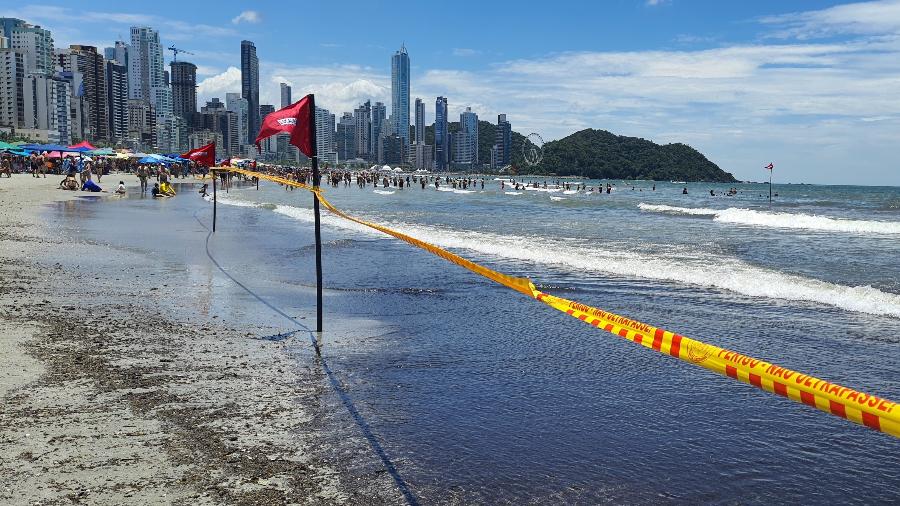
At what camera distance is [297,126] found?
8.31m

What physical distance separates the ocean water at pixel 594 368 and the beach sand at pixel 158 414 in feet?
1.87

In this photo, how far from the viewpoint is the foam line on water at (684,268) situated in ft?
40.6

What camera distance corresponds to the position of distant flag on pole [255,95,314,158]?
8.26 meters

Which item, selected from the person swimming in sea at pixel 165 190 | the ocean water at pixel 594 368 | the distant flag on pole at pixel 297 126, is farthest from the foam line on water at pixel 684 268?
the person swimming in sea at pixel 165 190

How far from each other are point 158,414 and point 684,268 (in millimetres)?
13384

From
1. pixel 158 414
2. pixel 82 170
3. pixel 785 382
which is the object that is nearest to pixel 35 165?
pixel 82 170

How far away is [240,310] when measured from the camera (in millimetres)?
10531

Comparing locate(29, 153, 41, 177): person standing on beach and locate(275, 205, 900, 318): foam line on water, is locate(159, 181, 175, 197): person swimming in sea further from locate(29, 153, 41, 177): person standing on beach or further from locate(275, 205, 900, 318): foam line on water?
locate(275, 205, 900, 318): foam line on water

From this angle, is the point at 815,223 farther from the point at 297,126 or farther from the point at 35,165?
the point at 35,165

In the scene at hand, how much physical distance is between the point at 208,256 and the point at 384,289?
623cm

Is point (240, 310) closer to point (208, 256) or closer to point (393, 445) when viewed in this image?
point (393, 445)

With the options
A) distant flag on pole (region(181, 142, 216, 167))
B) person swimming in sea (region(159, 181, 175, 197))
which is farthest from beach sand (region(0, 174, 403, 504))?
person swimming in sea (region(159, 181, 175, 197))

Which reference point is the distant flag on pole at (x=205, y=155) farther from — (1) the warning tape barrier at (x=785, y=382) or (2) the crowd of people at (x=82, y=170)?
(1) the warning tape barrier at (x=785, y=382)

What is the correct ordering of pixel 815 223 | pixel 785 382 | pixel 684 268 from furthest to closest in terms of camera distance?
pixel 815 223 < pixel 684 268 < pixel 785 382
